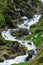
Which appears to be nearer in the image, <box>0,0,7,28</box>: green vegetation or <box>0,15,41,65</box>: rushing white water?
<box>0,15,41,65</box>: rushing white water

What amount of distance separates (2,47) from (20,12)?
79.3 metres

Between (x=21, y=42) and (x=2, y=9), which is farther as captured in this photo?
(x=2, y=9)

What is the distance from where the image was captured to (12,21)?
155000mm

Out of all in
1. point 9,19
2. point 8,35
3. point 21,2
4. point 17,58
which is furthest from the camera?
point 21,2

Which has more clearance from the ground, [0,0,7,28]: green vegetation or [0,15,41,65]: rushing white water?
[0,0,7,28]: green vegetation

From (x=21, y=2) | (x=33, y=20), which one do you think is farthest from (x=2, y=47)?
(x=21, y=2)

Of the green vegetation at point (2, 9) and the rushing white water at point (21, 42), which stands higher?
the green vegetation at point (2, 9)

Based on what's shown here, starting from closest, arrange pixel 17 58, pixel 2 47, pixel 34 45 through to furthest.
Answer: pixel 17 58, pixel 2 47, pixel 34 45

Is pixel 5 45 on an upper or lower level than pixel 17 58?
upper

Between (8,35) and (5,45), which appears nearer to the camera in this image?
(5,45)

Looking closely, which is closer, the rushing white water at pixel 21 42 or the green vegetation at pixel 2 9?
the rushing white water at pixel 21 42

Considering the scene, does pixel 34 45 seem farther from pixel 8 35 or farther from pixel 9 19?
pixel 9 19

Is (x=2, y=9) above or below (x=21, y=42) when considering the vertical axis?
above

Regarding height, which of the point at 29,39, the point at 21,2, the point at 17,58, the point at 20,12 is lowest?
the point at 17,58
